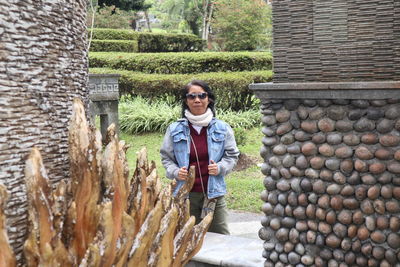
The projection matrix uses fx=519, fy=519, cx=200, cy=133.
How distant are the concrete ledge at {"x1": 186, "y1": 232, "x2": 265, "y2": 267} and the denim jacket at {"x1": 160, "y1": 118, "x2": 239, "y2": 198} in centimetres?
49

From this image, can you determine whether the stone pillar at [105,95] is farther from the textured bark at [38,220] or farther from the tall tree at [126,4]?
the tall tree at [126,4]

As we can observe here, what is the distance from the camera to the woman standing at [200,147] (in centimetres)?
398

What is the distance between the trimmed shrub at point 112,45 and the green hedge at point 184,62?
1.78 meters

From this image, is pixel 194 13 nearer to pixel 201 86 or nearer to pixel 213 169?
pixel 201 86

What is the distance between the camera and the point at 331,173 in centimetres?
344

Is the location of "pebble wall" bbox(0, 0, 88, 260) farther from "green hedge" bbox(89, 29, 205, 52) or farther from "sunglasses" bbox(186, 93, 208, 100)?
"green hedge" bbox(89, 29, 205, 52)

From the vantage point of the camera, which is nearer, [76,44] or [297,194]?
[76,44]

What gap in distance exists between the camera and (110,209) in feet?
4.60

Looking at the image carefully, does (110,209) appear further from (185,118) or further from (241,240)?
(241,240)

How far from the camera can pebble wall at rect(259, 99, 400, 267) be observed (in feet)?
10.7

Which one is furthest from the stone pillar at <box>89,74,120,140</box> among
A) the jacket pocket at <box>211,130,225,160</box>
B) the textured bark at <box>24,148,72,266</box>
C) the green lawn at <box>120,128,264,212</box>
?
the textured bark at <box>24,148,72,266</box>

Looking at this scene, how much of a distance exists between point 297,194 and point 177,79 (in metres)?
8.36

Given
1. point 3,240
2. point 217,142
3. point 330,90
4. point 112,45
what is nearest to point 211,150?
point 217,142

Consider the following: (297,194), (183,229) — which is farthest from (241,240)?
(183,229)
